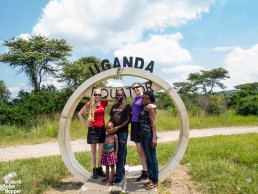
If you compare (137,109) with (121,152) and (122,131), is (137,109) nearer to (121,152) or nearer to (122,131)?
(122,131)

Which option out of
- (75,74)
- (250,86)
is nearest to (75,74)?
(75,74)

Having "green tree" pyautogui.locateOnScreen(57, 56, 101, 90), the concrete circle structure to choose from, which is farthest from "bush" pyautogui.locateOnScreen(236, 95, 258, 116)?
the concrete circle structure

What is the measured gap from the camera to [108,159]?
5.45 metres

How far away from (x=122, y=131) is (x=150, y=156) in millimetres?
674

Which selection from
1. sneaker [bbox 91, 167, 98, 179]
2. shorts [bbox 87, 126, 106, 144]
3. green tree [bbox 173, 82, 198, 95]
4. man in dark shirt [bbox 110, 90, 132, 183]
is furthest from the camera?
green tree [bbox 173, 82, 198, 95]

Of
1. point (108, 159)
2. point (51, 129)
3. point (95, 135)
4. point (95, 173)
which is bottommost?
point (95, 173)

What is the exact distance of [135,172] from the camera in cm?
658

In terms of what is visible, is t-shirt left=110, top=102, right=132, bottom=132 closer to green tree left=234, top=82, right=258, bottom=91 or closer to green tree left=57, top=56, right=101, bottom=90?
green tree left=57, top=56, right=101, bottom=90

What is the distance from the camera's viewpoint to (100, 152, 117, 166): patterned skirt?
5.45m

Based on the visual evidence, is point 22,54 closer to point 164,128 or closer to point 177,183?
point 164,128

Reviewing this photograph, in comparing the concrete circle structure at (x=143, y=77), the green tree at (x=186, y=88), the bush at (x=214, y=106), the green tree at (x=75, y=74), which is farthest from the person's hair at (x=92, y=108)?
the green tree at (x=186, y=88)

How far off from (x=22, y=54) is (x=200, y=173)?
56.6 feet

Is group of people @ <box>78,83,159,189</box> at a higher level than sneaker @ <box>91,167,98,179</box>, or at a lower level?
higher

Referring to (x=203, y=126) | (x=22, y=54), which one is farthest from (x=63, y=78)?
(x=203, y=126)
